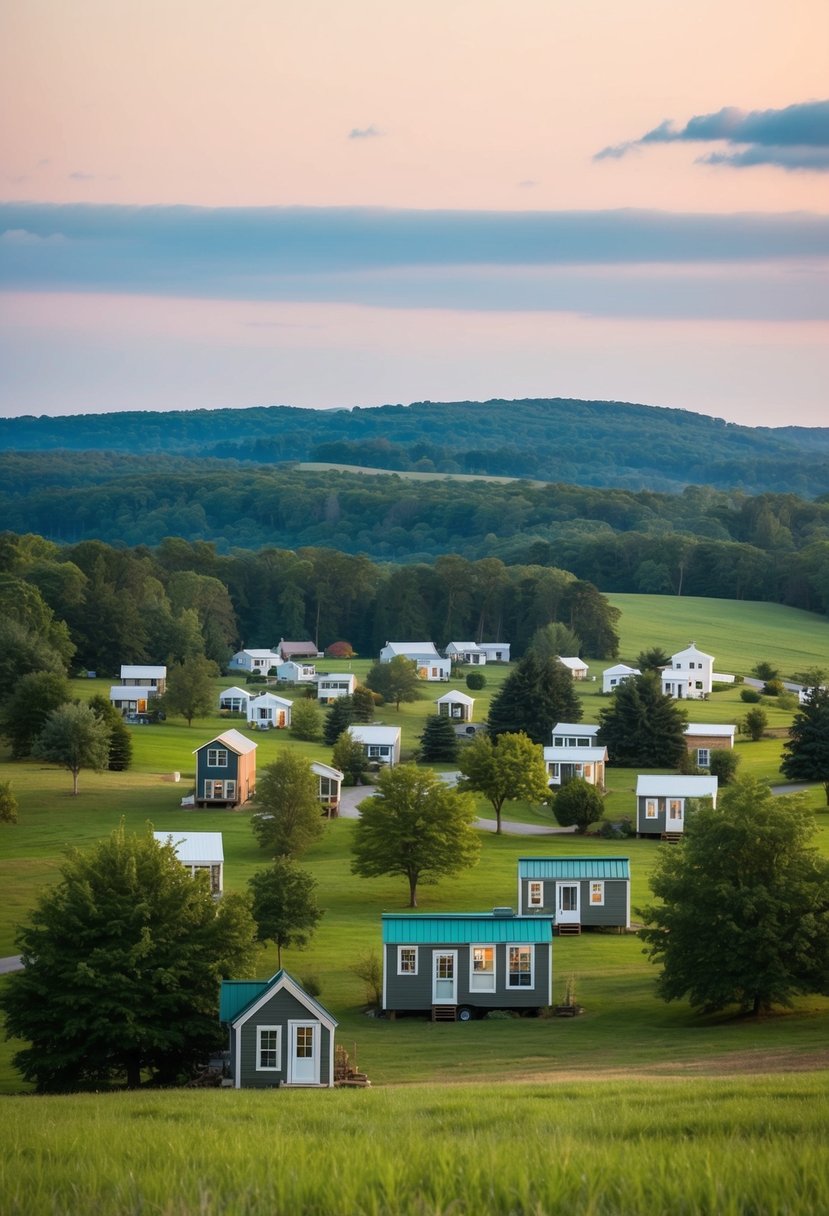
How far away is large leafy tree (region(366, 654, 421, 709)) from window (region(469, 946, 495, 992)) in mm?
62111

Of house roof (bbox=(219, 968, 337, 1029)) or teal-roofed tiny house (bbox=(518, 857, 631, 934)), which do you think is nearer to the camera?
house roof (bbox=(219, 968, 337, 1029))

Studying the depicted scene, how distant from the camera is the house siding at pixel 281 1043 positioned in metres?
26.2

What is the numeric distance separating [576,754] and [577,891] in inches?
1061

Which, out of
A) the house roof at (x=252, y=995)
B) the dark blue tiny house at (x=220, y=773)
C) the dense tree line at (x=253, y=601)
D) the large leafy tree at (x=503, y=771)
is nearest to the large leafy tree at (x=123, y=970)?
the house roof at (x=252, y=995)

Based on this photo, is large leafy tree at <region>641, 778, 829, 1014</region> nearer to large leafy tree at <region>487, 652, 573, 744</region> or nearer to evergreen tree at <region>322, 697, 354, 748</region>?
large leafy tree at <region>487, 652, 573, 744</region>

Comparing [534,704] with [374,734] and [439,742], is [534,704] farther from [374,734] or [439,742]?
[374,734]

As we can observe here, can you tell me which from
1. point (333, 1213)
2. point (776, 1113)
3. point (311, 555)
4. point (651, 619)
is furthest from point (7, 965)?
point (311, 555)

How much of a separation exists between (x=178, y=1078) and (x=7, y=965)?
1111cm

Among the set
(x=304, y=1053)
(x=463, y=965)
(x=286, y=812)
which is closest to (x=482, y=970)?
(x=463, y=965)

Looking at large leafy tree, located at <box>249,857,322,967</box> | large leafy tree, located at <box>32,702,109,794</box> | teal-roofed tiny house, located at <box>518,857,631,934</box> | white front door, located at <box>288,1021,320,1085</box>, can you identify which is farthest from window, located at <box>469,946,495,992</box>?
large leafy tree, located at <box>32,702,109,794</box>

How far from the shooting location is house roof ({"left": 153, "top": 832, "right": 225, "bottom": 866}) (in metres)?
46.4

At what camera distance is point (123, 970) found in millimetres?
26531

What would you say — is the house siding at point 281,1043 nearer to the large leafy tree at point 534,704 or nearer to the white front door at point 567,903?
the white front door at point 567,903

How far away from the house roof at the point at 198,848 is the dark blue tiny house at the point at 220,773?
656 inches
